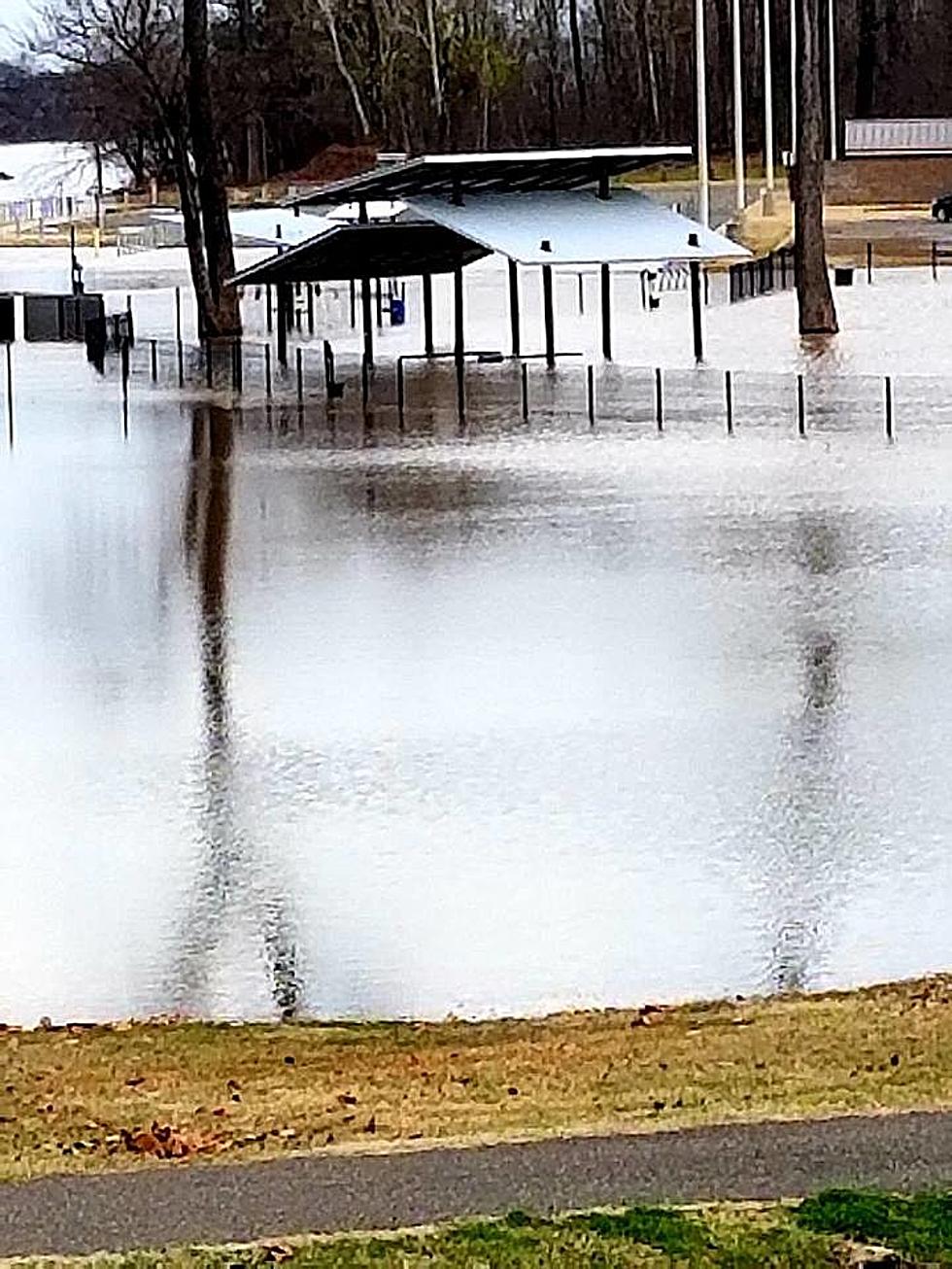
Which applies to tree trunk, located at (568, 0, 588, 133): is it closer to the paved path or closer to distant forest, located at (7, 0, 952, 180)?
distant forest, located at (7, 0, 952, 180)

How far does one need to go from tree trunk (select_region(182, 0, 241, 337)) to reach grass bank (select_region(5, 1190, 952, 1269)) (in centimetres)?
6004

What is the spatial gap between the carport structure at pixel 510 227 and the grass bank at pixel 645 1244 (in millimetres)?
44389

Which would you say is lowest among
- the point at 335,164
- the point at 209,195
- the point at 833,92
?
the point at 209,195

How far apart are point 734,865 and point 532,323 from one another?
54.8 metres

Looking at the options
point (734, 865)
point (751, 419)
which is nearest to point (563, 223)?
point (751, 419)

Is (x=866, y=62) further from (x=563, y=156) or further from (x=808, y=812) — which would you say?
(x=808, y=812)

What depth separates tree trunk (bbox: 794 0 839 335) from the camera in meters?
62.4

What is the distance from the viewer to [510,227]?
54625 millimetres

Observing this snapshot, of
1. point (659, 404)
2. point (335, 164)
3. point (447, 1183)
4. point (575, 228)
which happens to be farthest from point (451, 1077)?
point (335, 164)

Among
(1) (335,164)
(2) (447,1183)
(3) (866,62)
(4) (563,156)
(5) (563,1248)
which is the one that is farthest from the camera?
(3) (866,62)

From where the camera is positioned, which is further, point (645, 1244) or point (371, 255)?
point (371, 255)

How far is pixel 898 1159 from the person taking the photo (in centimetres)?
816

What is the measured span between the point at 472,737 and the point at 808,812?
3458 millimetres

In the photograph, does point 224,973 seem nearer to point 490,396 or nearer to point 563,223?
point 490,396
